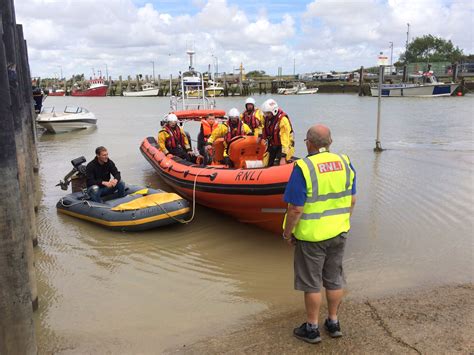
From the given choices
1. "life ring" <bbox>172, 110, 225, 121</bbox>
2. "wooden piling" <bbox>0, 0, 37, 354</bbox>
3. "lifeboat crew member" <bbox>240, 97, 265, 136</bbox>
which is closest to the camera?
"wooden piling" <bbox>0, 0, 37, 354</bbox>

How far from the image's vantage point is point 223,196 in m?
5.39

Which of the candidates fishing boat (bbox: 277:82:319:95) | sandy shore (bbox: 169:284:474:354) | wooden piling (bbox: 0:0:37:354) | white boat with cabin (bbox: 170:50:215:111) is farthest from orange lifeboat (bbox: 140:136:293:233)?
fishing boat (bbox: 277:82:319:95)

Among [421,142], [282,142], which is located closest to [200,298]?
[282,142]

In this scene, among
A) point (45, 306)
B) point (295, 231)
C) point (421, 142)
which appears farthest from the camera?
point (421, 142)

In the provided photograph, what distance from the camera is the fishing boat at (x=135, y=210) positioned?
534 centimetres

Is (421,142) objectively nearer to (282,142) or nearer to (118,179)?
(282,142)

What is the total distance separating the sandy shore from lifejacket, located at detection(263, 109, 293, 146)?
2555 mm

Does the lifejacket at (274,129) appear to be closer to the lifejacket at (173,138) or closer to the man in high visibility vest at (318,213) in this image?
the lifejacket at (173,138)

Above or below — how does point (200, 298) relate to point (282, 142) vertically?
below

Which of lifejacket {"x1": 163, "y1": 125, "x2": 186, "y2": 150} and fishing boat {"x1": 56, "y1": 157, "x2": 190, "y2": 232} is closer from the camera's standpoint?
fishing boat {"x1": 56, "y1": 157, "x2": 190, "y2": 232}

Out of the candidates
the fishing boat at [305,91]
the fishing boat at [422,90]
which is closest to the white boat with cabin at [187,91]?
the fishing boat at [422,90]

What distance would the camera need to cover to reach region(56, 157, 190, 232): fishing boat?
5.34 meters

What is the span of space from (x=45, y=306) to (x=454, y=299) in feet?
10.7

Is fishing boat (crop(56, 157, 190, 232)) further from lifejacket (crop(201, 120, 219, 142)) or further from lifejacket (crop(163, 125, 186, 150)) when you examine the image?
lifejacket (crop(201, 120, 219, 142))
